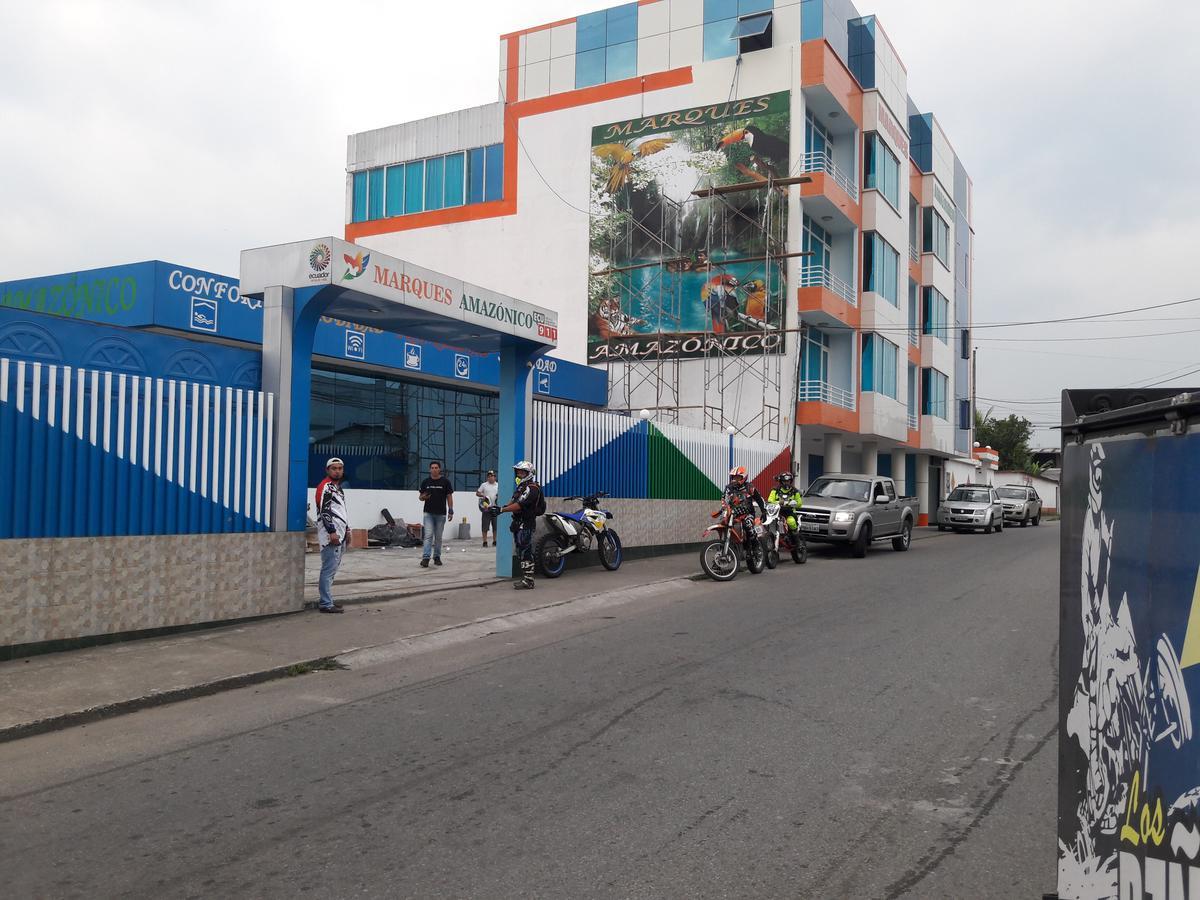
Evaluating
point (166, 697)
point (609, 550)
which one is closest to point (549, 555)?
point (609, 550)

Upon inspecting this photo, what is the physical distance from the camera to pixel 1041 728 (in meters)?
6.01

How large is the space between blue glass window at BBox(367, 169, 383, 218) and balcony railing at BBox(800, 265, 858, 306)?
1732 cm

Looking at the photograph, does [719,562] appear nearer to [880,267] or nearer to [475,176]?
[880,267]

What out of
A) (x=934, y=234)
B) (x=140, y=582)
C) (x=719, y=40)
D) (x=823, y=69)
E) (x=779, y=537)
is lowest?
(x=779, y=537)

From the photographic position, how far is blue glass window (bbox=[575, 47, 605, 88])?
3186 centimetres

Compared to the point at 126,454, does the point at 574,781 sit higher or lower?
lower

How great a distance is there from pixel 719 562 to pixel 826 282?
58.6ft

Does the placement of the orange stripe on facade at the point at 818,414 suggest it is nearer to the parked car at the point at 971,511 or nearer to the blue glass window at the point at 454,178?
the parked car at the point at 971,511

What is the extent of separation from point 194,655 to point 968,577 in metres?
12.0

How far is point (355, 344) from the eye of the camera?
21031 mm

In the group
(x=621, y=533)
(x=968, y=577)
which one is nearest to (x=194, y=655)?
(x=621, y=533)

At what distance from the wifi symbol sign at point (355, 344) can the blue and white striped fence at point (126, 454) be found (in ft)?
36.1

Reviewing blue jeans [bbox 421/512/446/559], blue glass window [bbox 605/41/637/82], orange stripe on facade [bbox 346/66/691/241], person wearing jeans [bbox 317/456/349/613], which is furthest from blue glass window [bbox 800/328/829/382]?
person wearing jeans [bbox 317/456/349/613]

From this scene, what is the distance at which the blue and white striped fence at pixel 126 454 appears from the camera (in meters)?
7.77
